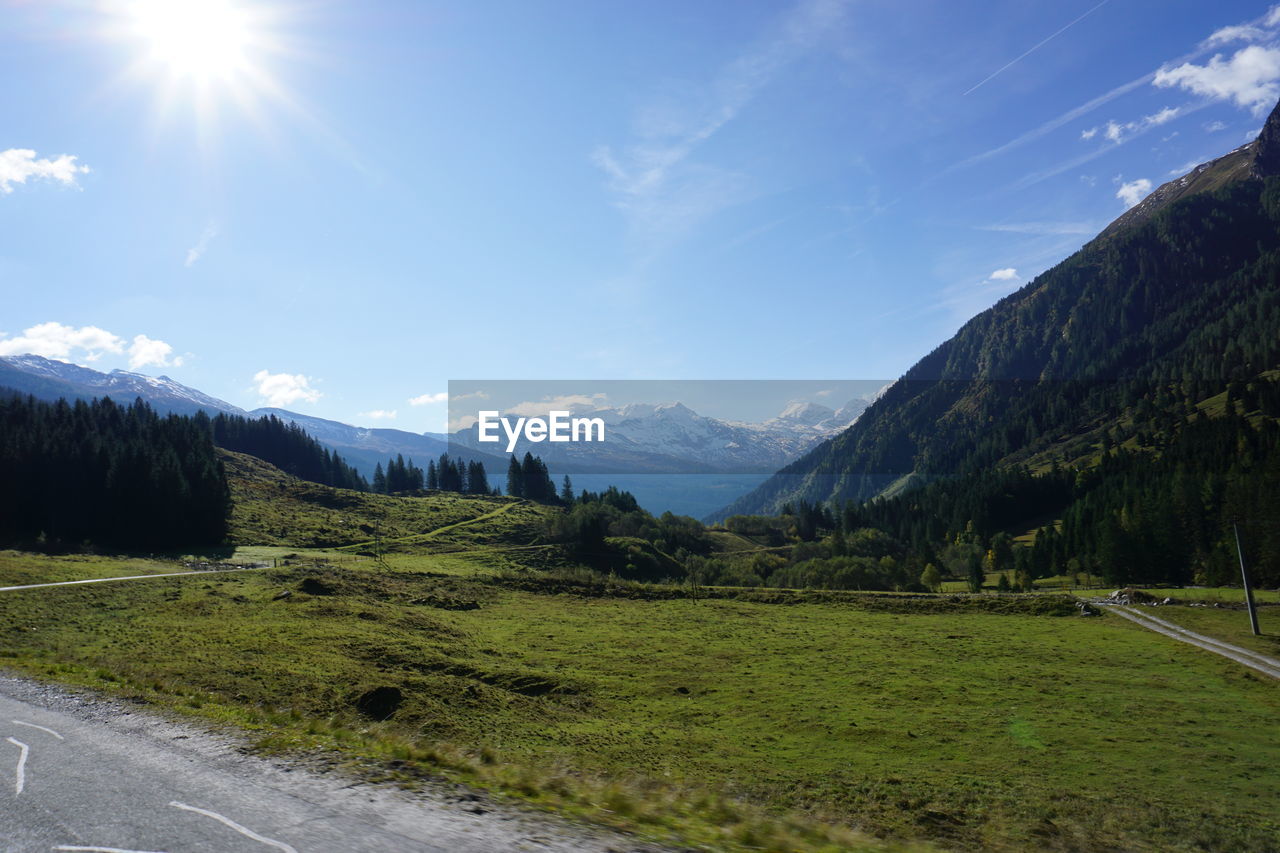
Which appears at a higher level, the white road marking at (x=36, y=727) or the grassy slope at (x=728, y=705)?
the white road marking at (x=36, y=727)

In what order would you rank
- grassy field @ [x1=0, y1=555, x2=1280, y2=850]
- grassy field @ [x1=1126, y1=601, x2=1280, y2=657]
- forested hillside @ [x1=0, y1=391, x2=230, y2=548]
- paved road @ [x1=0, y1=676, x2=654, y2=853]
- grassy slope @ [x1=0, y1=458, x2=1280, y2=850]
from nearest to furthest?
paved road @ [x1=0, y1=676, x2=654, y2=853] → grassy field @ [x1=0, y1=555, x2=1280, y2=850] → grassy slope @ [x1=0, y1=458, x2=1280, y2=850] → grassy field @ [x1=1126, y1=601, x2=1280, y2=657] → forested hillside @ [x1=0, y1=391, x2=230, y2=548]

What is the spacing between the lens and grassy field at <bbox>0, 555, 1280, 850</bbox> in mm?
19906

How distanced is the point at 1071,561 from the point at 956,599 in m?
55.2

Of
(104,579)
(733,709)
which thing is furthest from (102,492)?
(733,709)

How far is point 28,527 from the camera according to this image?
95125 mm

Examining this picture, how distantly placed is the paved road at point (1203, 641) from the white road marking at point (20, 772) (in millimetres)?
67155

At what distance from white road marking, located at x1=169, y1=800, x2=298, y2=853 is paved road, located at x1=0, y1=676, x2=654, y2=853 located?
19 millimetres

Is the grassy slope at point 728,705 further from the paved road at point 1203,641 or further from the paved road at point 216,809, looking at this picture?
the paved road at point 1203,641

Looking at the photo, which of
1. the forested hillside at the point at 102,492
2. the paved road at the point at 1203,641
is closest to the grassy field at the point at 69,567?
the forested hillside at the point at 102,492

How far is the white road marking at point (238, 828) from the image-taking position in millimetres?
10172

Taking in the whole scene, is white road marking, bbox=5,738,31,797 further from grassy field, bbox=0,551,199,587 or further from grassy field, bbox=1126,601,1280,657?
grassy field, bbox=1126,601,1280,657

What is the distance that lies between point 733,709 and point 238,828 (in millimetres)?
31850

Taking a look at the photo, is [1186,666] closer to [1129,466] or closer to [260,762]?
[260,762]

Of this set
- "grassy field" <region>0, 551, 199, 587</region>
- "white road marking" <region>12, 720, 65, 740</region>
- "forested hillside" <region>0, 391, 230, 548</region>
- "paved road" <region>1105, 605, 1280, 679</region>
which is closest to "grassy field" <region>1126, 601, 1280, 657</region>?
"paved road" <region>1105, 605, 1280, 679</region>
